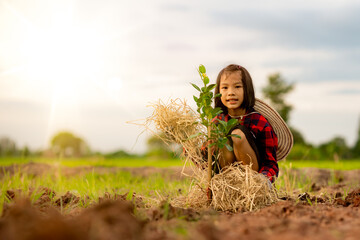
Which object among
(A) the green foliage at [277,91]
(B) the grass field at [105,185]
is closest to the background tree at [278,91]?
(A) the green foliage at [277,91]

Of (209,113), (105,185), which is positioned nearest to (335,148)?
(105,185)

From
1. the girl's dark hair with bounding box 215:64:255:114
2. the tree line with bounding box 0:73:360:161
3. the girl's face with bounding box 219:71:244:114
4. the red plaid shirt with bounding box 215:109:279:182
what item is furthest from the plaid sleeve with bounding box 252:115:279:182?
the tree line with bounding box 0:73:360:161

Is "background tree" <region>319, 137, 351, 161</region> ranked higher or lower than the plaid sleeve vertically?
lower

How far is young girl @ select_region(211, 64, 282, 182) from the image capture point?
3.08 meters

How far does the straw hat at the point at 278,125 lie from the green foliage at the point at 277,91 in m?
17.9

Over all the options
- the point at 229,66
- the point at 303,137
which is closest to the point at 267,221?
the point at 229,66

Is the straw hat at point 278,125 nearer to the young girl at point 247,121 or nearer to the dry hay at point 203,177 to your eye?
the young girl at point 247,121

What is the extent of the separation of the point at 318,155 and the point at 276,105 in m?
6.36

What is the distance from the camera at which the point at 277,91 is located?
2184 centimetres

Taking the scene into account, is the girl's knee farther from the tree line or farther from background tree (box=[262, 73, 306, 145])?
background tree (box=[262, 73, 306, 145])

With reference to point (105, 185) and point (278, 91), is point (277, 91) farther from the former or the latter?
point (105, 185)

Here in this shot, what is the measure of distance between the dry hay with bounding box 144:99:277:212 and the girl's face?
1.48 ft

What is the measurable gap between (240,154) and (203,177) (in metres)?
0.40

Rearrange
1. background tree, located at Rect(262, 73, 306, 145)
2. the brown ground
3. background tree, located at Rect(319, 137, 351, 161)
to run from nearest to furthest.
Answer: the brown ground
background tree, located at Rect(319, 137, 351, 161)
background tree, located at Rect(262, 73, 306, 145)
